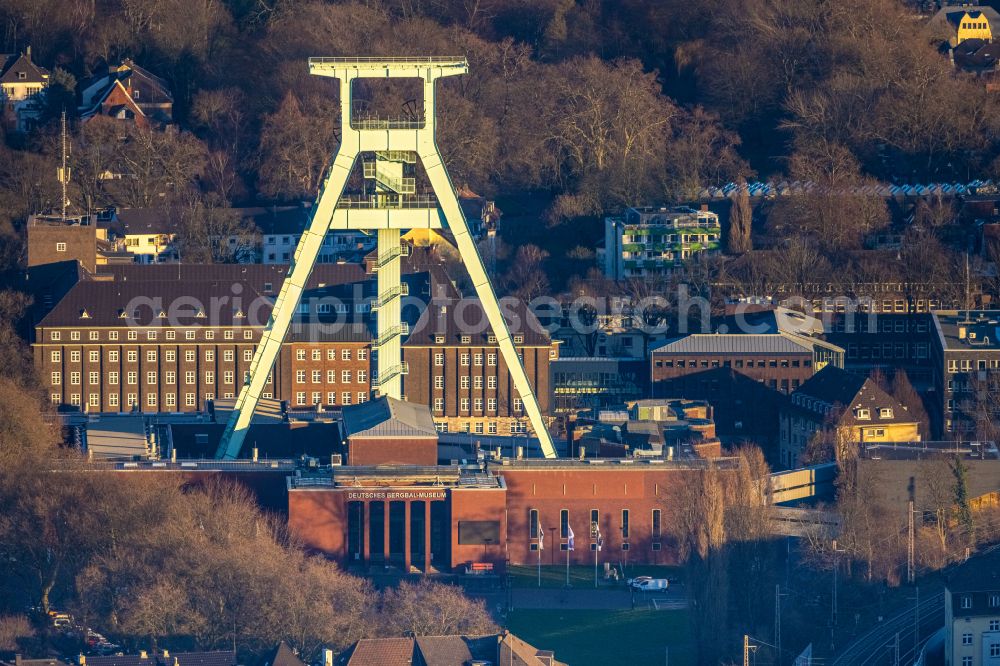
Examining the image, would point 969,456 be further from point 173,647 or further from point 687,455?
point 173,647

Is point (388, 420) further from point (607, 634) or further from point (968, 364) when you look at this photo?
point (968, 364)

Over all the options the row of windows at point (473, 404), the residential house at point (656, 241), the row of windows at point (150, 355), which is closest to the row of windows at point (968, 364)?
the row of windows at point (473, 404)

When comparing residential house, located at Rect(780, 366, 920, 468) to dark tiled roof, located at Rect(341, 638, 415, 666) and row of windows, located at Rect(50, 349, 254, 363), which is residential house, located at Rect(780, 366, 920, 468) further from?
dark tiled roof, located at Rect(341, 638, 415, 666)

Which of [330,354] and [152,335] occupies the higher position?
[152,335]

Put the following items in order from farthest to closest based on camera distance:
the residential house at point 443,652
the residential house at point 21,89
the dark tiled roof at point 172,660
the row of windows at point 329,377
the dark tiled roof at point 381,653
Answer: the residential house at point 21,89
the row of windows at point 329,377
the dark tiled roof at point 381,653
the residential house at point 443,652
the dark tiled roof at point 172,660

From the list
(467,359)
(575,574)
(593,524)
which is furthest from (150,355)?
(575,574)

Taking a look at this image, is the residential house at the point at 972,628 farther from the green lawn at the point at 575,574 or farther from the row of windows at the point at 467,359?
the row of windows at the point at 467,359

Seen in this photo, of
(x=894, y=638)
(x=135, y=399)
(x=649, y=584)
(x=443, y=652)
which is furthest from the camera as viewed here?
(x=135, y=399)
